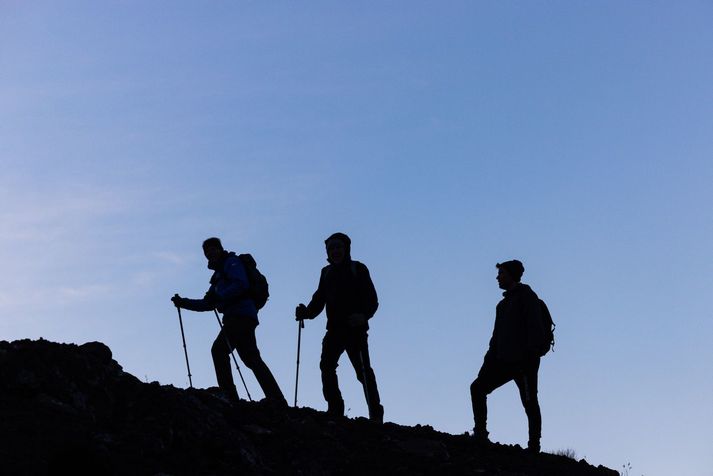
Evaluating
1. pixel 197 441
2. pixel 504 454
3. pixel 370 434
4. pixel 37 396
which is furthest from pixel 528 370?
pixel 37 396

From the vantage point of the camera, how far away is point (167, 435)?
13406 mm

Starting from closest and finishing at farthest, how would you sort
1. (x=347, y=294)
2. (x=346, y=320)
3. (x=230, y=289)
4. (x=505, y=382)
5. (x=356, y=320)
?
(x=505, y=382) → (x=356, y=320) → (x=346, y=320) → (x=347, y=294) → (x=230, y=289)

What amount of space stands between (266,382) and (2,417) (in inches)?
174

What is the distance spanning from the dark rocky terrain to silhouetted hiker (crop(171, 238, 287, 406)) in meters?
1.05

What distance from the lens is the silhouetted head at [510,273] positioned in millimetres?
16297

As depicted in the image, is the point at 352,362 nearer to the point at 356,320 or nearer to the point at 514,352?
the point at 356,320

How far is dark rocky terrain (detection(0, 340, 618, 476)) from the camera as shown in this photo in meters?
12.4

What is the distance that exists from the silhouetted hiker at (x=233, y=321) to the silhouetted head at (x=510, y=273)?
318 centimetres

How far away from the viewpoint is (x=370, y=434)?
50.8ft

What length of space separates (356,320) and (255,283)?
1.53m

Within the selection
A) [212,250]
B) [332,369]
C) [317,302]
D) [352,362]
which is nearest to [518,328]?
[352,362]

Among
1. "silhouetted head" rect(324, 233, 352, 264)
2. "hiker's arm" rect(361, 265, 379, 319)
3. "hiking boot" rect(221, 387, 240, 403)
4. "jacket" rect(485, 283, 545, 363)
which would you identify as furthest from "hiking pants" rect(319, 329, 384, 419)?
"jacket" rect(485, 283, 545, 363)

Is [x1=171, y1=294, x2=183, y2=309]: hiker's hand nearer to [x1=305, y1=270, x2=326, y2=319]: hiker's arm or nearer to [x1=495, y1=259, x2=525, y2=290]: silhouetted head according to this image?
[x1=305, y1=270, x2=326, y2=319]: hiker's arm

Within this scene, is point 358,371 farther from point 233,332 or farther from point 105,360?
point 105,360
